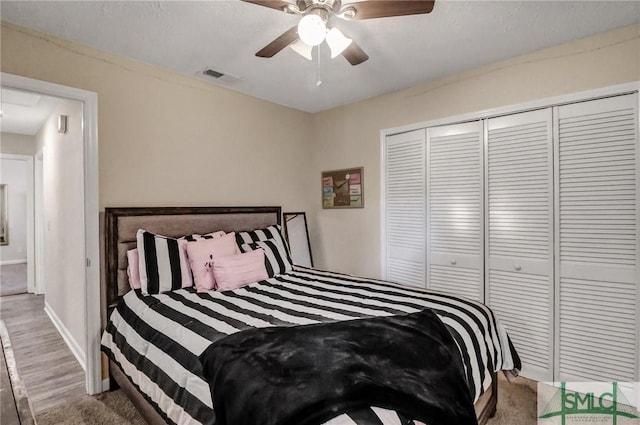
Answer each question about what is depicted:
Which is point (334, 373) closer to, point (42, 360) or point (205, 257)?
point (205, 257)

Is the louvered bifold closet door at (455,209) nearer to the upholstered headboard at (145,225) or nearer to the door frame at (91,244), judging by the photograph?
the upholstered headboard at (145,225)

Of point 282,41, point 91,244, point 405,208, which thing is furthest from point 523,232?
point 91,244

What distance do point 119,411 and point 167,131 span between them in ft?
6.81

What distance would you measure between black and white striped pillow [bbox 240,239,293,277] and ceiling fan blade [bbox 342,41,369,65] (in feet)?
5.30

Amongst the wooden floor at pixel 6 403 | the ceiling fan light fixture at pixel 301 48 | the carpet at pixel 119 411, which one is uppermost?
the ceiling fan light fixture at pixel 301 48

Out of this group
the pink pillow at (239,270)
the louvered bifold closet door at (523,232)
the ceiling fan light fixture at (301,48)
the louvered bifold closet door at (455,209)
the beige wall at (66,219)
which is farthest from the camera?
the louvered bifold closet door at (455,209)

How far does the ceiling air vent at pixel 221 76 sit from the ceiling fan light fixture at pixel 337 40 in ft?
4.31

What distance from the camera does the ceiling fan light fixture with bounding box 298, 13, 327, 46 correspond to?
1.54 m

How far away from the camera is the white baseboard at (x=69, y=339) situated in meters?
2.61

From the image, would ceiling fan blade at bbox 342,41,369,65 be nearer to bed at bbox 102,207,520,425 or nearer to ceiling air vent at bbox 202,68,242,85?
ceiling air vent at bbox 202,68,242,85

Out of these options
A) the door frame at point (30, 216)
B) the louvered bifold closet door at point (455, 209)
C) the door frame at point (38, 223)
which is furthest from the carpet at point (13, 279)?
the louvered bifold closet door at point (455, 209)

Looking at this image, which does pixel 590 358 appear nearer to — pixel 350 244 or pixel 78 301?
pixel 350 244

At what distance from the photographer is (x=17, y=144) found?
454 cm

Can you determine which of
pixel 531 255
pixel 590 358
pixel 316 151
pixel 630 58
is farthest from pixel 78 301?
pixel 630 58
